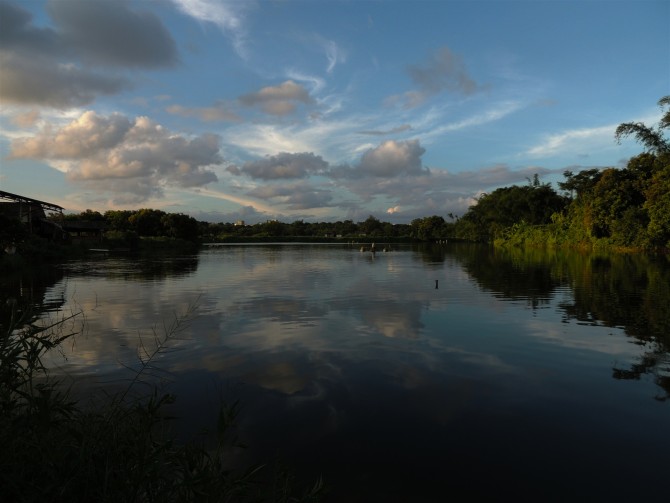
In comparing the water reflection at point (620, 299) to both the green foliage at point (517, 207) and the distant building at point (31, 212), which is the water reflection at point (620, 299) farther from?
the green foliage at point (517, 207)

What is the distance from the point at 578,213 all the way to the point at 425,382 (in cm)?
8532

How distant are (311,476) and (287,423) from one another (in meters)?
1.93

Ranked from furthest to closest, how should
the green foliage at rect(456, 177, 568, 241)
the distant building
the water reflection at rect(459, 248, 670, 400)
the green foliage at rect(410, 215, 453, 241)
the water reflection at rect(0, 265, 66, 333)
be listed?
the green foliage at rect(410, 215, 453, 241)
the green foliage at rect(456, 177, 568, 241)
the distant building
the water reflection at rect(0, 265, 66, 333)
the water reflection at rect(459, 248, 670, 400)

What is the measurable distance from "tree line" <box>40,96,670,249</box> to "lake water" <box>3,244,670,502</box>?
4680 centimetres

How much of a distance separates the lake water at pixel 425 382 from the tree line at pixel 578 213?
154ft

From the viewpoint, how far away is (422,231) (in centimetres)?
18112

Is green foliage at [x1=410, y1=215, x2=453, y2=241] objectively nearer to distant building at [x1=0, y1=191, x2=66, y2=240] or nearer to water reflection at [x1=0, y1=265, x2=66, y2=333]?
distant building at [x1=0, y1=191, x2=66, y2=240]

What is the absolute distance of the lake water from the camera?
23.0 ft

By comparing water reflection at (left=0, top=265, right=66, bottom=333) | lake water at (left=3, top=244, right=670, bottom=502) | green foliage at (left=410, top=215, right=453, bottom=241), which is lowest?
lake water at (left=3, top=244, right=670, bottom=502)

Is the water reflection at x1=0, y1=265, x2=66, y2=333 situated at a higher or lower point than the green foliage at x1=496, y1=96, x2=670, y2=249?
Result: lower

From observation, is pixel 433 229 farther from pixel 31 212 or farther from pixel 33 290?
pixel 33 290

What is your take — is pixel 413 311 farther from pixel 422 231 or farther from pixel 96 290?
pixel 422 231

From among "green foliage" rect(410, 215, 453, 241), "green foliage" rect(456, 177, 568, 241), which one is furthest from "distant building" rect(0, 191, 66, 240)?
"green foliage" rect(410, 215, 453, 241)

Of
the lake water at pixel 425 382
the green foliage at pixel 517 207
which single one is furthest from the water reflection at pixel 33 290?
the green foliage at pixel 517 207
